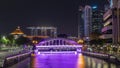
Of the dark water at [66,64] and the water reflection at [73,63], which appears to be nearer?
the water reflection at [73,63]

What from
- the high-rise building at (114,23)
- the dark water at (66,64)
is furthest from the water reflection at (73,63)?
the high-rise building at (114,23)

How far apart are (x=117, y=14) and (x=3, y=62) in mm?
106763

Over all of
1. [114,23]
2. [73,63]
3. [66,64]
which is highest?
[114,23]

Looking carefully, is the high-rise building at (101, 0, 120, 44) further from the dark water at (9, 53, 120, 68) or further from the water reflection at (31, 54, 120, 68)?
the dark water at (9, 53, 120, 68)

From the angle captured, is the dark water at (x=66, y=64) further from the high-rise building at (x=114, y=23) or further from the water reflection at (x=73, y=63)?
the high-rise building at (x=114, y=23)

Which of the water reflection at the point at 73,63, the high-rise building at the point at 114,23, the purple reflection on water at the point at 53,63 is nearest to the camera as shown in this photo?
the water reflection at the point at 73,63

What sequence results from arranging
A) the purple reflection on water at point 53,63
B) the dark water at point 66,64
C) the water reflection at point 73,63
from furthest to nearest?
the purple reflection on water at point 53,63 < the dark water at point 66,64 < the water reflection at point 73,63

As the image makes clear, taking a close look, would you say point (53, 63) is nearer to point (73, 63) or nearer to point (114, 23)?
point (73, 63)

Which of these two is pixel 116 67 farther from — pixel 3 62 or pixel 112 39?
pixel 112 39

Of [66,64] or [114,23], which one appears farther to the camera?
[114,23]

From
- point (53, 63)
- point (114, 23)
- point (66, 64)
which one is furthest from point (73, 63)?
point (114, 23)

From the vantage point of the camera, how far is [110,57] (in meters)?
92.9

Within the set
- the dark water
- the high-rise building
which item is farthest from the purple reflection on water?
the high-rise building

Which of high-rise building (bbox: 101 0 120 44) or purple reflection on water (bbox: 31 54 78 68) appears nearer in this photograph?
purple reflection on water (bbox: 31 54 78 68)
